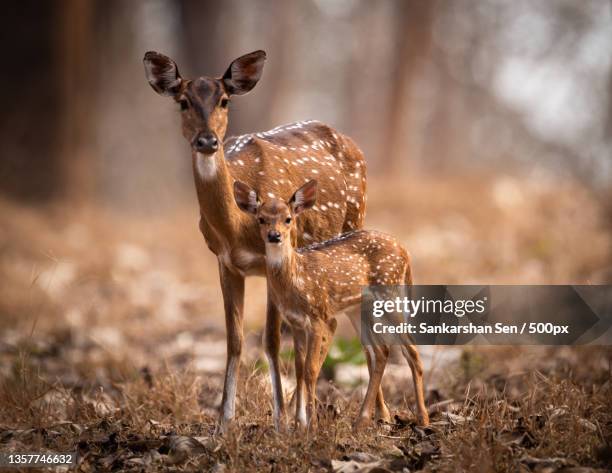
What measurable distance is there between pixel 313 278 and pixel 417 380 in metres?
1.00

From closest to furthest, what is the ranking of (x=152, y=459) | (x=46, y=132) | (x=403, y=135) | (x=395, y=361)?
1. (x=152, y=459)
2. (x=395, y=361)
3. (x=46, y=132)
4. (x=403, y=135)

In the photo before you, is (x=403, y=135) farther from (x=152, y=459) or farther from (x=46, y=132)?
(x=152, y=459)

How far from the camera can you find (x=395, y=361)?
748 cm

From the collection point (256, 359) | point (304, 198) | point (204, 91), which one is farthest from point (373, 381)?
point (204, 91)

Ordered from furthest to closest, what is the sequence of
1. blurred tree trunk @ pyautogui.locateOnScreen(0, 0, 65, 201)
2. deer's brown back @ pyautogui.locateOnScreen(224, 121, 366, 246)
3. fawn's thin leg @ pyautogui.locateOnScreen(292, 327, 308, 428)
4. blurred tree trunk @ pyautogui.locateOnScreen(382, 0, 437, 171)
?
blurred tree trunk @ pyautogui.locateOnScreen(382, 0, 437, 171)
blurred tree trunk @ pyautogui.locateOnScreen(0, 0, 65, 201)
deer's brown back @ pyautogui.locateOnScreen(224, 121, 366, 246)
fawn's thin leg @ pyautogui.locateOnScreen(292, 327, 308, 428)

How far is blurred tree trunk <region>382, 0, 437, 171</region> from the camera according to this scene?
20.2 m

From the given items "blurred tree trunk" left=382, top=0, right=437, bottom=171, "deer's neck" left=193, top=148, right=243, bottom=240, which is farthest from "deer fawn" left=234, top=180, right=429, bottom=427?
"blurred tree trunk" left=382, top=0, right=437, bottom=171

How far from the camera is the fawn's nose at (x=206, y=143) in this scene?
491 centimetres

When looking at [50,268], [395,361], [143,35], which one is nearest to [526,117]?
[143,35]

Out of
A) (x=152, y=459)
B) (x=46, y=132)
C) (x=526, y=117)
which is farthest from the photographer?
(x=526, y=117)

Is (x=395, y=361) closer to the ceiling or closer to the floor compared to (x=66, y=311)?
closer to the floor

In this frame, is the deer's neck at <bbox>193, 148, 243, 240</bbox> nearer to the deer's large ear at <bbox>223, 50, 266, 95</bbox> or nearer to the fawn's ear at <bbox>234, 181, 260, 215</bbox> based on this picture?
the fawn's ear at <bbox>234, 181, 260, 215</bbox>

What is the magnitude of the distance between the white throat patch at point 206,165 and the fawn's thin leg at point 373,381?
5.21 ft

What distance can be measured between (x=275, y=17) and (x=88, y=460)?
23.6 meters
